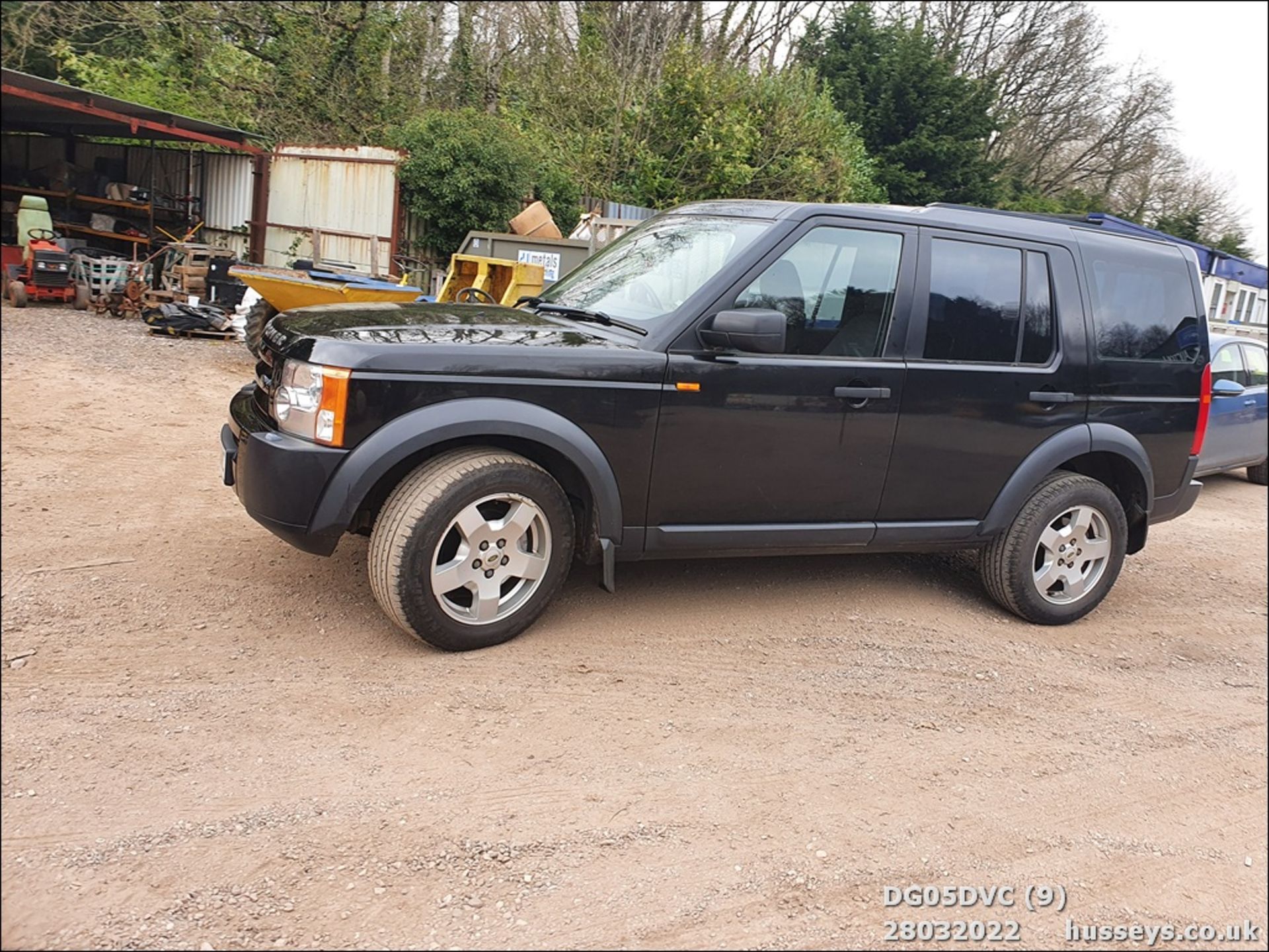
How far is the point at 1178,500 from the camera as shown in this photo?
571 cm

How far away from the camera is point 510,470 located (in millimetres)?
4070

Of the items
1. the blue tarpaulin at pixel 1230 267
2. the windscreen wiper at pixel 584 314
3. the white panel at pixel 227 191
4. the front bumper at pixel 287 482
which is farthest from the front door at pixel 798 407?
the white panel at pixel 227 191

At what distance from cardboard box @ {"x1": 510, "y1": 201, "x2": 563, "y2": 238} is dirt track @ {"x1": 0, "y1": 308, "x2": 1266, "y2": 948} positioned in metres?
10.3

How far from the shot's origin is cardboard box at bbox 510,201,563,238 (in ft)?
49.6

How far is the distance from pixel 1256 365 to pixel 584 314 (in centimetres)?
913

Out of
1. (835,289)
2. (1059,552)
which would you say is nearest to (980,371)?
(835,289)

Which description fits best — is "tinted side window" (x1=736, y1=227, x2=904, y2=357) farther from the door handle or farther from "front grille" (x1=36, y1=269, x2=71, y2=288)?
"front grille" (x1=36, y1=269, x2=71, y2=288)

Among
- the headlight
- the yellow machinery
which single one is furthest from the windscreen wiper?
the yellow machinery

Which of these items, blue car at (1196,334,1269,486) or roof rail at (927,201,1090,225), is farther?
blue car at (1196,334,1269,486)

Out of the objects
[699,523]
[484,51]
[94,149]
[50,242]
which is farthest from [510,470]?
[484,51]

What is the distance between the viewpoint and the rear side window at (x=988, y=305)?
487cm

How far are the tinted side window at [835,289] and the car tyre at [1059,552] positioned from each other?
134 centimetres

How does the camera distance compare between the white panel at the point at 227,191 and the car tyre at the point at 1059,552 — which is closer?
the car tyre at the point at 1059,552

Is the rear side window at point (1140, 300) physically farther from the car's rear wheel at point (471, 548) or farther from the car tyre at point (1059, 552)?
the car's rear wheel at point (471, 548)
